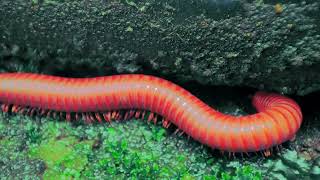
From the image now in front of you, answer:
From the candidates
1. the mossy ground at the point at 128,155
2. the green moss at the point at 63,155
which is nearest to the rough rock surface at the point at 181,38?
the mossy ground at the point at 128,155

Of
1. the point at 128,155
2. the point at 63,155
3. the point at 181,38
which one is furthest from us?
the point at 63,155

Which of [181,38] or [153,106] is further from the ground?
[181,38]

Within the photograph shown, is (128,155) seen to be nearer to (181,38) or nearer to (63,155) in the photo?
(63,155)

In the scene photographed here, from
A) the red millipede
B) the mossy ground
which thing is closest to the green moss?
the mossy ground

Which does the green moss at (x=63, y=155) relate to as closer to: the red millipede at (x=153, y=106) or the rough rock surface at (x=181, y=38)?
the red millipede at (x=153, y=106)

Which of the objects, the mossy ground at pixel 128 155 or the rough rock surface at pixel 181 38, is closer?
the rough rock surface at pixel 181 38

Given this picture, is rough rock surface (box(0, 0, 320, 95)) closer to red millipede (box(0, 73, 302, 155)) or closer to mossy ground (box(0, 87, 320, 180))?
red millipede (box(0, 73, 302, 155))

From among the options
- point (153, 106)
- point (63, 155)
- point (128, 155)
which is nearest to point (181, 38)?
point (153, 106)

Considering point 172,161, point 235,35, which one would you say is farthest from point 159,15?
point 172,161
